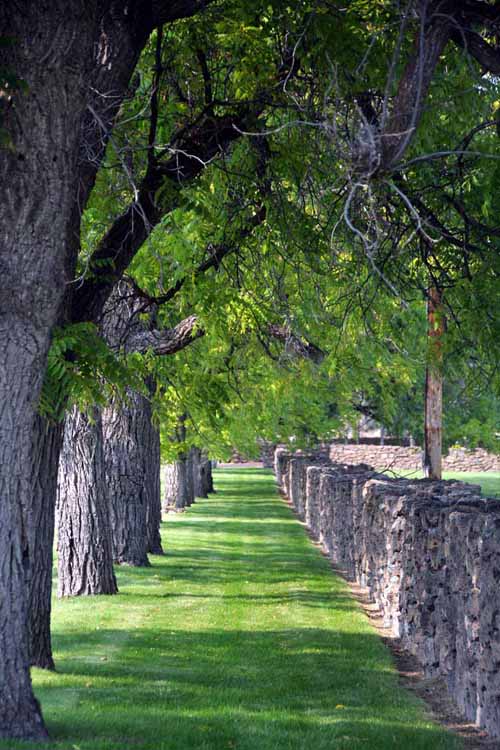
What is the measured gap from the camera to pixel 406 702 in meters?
9.43

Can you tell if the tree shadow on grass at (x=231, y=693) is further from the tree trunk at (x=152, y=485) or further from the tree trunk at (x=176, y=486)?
the tree trunk at (x=176, y=486)

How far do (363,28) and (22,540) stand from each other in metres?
4.70

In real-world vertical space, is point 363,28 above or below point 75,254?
above

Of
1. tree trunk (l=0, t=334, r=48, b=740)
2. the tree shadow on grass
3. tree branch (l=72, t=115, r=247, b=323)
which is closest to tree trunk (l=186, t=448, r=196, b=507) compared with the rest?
the tree shadow on grass

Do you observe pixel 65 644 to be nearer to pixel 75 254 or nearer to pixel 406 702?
pixel 406 702

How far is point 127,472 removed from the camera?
18.9 m

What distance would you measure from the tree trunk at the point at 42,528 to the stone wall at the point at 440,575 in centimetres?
343

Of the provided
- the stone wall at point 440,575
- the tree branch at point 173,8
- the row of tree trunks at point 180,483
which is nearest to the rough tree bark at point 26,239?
the tree branch at point 173,8

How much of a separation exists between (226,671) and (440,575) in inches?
86.7

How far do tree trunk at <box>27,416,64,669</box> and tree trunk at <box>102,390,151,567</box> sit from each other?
8856 mm

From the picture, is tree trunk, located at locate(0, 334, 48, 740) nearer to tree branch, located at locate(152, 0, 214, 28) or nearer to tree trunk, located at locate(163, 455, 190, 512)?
tree branch, located at locate(152, 0, 214, 28)

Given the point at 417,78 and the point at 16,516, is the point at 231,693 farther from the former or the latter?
the point at 417,78

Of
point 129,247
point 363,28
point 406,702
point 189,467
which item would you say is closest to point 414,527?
point 406,702

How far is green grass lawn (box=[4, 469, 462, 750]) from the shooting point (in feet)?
25.9
